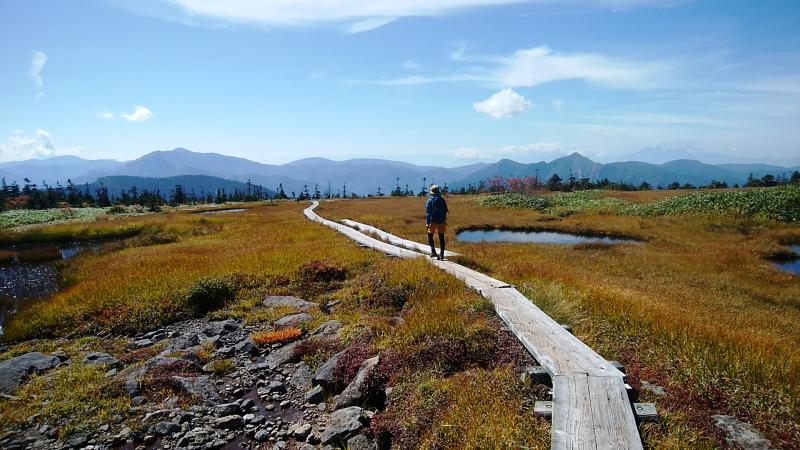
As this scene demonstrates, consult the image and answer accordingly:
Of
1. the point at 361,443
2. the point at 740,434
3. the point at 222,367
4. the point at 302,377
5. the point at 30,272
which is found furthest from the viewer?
the point at 30,272

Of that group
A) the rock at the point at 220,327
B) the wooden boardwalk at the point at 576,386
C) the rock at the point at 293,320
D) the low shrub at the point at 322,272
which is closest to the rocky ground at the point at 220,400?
the rock at the point at 220,327

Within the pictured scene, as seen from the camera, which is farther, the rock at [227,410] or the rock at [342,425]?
the rock at [227,410]

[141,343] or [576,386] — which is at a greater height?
[576,386]

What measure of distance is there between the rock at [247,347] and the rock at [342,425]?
4744mm

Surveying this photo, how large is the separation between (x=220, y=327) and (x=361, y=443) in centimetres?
863

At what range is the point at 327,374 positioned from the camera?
9477 mm

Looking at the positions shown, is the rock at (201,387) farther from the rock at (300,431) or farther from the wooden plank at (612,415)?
the wooden plank at (612,415)

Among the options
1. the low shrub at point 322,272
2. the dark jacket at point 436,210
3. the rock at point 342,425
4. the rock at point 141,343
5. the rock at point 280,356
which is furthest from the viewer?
the low shrub at point 322,272

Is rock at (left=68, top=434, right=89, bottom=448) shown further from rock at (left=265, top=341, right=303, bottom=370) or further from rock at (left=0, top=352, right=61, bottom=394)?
rock at (left=265, top=341, right=303, bottom=370)

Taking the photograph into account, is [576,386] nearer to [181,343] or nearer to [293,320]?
[293,320]

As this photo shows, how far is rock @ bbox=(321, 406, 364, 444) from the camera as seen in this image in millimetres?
7270

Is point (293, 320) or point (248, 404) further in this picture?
point (293, 320)

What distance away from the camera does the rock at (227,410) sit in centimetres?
→ 884

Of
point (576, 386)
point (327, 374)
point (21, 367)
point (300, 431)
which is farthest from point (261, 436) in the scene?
point (21, 367)
